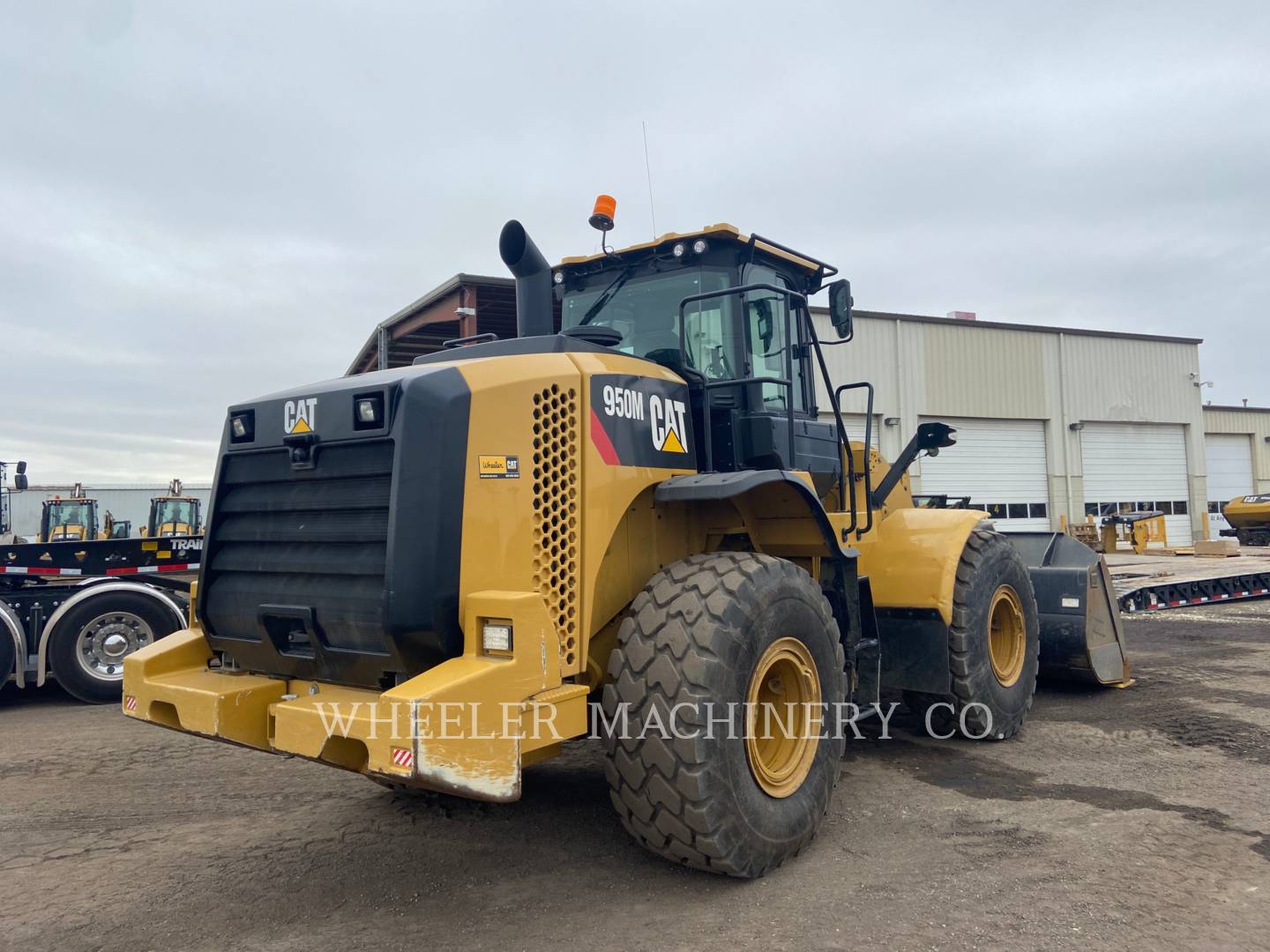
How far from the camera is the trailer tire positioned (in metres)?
8.62

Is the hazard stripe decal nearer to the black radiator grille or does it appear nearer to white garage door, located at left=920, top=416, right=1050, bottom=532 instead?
the black radiator grille

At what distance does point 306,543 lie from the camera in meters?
4.01

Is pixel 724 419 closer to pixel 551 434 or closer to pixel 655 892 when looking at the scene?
pixel 551 434

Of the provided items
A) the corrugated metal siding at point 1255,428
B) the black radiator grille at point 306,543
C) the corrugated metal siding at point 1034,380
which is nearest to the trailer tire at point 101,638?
the black radiator grille at point 306,543

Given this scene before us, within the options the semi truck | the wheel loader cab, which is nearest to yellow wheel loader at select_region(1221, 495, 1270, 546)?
the wheel loader cab

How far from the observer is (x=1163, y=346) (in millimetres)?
29719

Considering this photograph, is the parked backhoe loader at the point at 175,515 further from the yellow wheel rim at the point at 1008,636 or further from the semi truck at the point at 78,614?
the yellow wheel rim at the point at 1008,636

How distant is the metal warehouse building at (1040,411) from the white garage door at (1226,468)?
1.99 metres

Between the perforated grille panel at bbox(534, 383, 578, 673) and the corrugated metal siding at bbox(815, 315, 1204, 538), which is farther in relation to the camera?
the corrugated metal siding at bbox(815, 315, 1204, 538)

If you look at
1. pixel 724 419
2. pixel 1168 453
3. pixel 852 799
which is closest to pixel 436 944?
pixel 852 799

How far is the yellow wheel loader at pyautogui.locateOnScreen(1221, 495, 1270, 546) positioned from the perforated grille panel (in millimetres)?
32123

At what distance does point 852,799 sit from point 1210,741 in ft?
8.76

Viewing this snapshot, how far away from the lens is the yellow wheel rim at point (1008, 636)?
6512 mm

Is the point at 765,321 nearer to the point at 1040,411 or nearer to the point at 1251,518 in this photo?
the point at 1040,411
